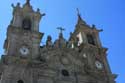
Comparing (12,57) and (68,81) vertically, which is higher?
(12,57)

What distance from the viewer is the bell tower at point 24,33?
2806 cm

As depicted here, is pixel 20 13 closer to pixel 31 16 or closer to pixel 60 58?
pixel 31 16

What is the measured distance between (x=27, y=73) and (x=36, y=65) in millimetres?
1287

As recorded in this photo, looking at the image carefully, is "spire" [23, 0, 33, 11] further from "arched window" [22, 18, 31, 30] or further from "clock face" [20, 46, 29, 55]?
"clock face" [20, 46, 29, 55]

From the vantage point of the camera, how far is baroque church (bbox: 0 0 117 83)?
26266mm

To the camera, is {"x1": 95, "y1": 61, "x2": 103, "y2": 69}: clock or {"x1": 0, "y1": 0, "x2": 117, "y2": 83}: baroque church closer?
{"x1": 0, "y1": 0, "x2": 117, "y2": 83}: baroque church

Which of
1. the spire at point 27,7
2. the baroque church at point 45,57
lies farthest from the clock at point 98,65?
the spire at point 27,7

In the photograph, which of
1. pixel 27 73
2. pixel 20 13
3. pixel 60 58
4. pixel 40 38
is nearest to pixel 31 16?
pixel 20 13

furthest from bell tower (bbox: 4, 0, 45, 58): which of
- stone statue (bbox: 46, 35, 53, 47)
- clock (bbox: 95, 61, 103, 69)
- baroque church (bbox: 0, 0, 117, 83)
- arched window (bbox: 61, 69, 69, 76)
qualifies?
clock (bbox: 95, 61, 103, 69)

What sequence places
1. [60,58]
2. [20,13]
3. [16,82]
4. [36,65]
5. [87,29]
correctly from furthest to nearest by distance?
[87,29] < [20,13] < [60,58] < [36,65] < [16,82]

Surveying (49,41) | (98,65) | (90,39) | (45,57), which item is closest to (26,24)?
(49,41)

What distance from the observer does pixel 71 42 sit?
33.8 metres

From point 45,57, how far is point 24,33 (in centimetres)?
336

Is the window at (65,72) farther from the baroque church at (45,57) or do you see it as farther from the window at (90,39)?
the window at (90,39)
